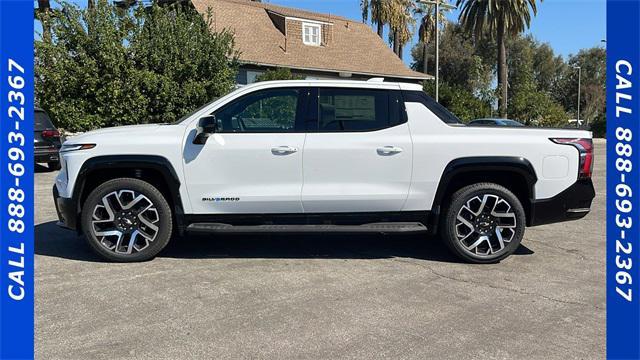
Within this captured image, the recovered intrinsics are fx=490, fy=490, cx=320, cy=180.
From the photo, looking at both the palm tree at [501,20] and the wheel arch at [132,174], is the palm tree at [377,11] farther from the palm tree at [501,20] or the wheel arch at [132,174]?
the wheel arch at [132,174]

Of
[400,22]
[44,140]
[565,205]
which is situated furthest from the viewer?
[400,22]

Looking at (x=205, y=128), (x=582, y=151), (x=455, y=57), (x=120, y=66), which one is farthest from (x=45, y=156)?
(x=455, y=57)

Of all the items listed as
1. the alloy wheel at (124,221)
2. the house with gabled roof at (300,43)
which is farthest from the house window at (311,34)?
the alloy wheel at (124,221)

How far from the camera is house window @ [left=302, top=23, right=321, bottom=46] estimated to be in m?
27.5

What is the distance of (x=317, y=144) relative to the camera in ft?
15.7

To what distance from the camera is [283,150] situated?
475cm

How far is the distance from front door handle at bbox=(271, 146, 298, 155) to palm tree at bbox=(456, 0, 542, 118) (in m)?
28.6

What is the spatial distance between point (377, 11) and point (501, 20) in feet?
35.9

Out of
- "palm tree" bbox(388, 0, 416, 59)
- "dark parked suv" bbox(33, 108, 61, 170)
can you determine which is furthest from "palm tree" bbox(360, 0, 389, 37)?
"dark parked suv" bbox(33, 108, 61, 170)

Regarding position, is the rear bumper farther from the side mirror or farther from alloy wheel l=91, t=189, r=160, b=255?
alloy wheel l=91, t=189, r=160, b=255

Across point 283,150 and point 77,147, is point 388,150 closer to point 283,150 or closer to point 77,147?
point 283,150

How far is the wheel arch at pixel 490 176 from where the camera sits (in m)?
4.84

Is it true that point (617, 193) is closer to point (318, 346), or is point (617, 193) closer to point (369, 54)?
point (318, 346)

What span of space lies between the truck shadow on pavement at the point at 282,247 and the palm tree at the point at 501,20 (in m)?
27.3
